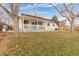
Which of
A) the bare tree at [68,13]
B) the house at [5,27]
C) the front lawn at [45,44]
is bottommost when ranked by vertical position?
the front lawn at [45,44]


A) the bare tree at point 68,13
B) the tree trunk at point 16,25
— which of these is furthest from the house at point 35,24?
the bare tree at point 68,13

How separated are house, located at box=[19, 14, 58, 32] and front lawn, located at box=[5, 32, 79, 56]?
5 centimetres

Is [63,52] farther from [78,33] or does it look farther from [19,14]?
[19,14]

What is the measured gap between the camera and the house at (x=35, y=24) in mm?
2730

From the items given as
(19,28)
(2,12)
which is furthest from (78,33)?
(2,12)

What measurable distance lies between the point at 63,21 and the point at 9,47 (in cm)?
59

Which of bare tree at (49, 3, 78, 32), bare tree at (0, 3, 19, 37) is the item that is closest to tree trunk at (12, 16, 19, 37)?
bare tree at (0, 3, 19, 37)

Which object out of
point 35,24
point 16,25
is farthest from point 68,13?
point 16,25

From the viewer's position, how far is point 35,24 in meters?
2.74

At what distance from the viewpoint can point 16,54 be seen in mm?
2725

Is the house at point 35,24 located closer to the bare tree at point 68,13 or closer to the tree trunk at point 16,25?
the tree trunk at point 16,25

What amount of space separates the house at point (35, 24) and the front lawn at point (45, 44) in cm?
5

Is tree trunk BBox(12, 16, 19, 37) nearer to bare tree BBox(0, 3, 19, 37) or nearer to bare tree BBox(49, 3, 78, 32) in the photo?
bare tree BBox(0, 3, 19, 37)

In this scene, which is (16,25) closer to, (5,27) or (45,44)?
(5,27)
